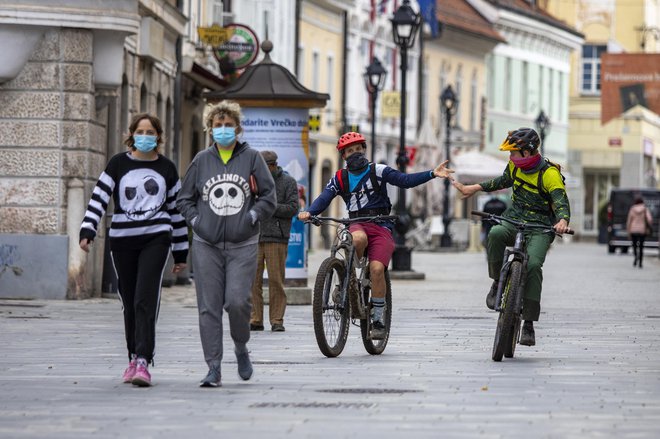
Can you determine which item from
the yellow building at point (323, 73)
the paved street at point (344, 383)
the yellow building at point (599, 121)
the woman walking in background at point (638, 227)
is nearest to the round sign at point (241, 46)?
the woman walking in background at point (638, 227)

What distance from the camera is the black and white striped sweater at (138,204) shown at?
12.8 m

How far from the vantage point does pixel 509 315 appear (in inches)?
580

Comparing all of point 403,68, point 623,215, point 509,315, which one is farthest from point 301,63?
point 509,315

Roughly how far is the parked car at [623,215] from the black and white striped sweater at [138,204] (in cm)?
5102

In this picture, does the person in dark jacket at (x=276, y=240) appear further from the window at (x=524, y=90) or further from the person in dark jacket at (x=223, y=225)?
the window at (x=524, y=90)

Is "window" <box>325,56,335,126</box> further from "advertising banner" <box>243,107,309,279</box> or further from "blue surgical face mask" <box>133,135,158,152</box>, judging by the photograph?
"blue surgical face mask" <box>133,135,158,152</box>

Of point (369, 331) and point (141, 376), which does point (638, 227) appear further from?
point (141, 376)

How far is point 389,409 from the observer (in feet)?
36.9

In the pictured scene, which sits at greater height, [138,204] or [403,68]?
[403,68]

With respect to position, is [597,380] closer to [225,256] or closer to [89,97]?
Answer: [225,256]

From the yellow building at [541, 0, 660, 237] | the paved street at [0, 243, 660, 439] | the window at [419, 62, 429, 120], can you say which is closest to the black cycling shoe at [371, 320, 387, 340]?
the paved street at [0, 243, 660, 439]

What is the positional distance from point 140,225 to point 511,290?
3.28m

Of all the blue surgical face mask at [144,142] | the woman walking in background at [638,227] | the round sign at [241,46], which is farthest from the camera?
the woman walking in background at [638,227]

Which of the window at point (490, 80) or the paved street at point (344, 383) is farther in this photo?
the window at point (490, 80)
